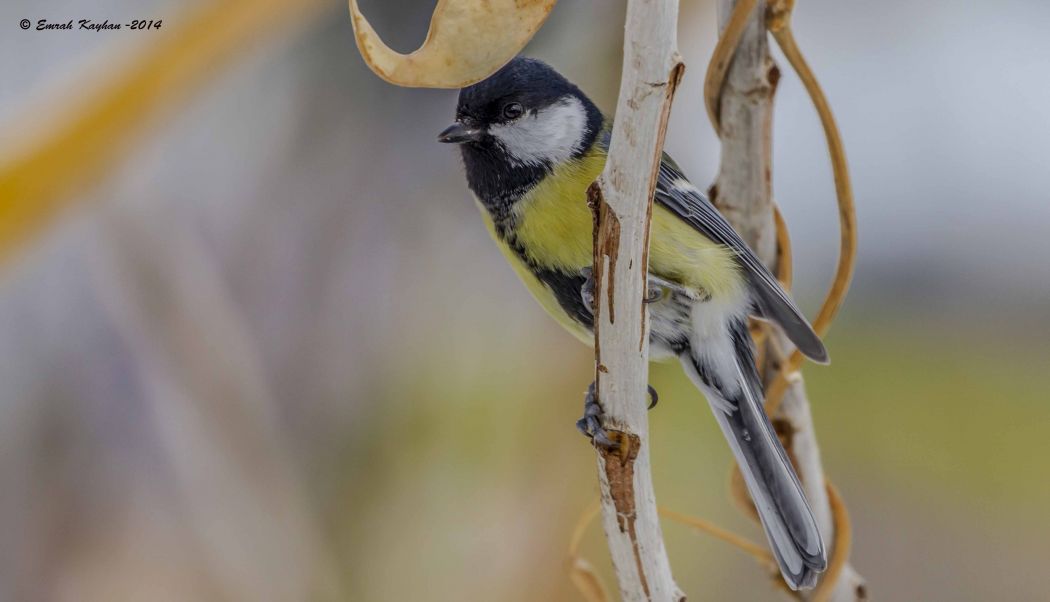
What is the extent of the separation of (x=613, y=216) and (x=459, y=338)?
63 centimetres

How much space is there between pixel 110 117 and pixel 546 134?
13.5 inches

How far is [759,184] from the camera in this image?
0.61m

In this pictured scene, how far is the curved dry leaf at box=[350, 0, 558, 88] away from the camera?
13.5 inches

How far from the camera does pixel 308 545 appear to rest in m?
0.91

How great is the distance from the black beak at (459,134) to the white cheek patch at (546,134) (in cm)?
2

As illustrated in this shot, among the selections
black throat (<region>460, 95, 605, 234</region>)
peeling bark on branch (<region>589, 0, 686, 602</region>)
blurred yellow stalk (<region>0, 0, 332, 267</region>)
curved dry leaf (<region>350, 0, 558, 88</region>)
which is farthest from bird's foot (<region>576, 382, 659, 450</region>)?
blurred yellow stalk (<region>0, 0, 332, 267</region>)

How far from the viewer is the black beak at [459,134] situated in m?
0.70

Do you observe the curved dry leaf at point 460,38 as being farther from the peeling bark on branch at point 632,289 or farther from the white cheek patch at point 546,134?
the white cheek patch at point 546,134

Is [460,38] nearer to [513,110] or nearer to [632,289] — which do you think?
[632,289]

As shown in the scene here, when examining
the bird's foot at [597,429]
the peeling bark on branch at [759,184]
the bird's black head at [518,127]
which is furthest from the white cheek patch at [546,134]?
the bird's foot at [597,429]

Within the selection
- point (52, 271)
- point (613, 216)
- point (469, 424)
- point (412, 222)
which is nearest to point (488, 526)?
point (469, 424)

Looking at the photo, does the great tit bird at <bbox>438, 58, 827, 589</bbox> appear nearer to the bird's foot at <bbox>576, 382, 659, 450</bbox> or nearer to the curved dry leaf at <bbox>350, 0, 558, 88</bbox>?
A: the bird's foot at <bbox>576, 382, 659, 450</bbox>

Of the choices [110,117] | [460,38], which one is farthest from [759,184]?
[110,117]

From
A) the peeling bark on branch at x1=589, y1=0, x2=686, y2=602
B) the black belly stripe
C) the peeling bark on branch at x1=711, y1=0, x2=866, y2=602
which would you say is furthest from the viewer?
the black belly stripe
